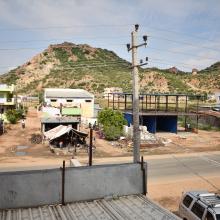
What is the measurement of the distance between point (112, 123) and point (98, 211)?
33.6 metres

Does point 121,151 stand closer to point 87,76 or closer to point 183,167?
point 183,167

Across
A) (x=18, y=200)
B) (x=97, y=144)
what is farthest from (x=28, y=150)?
(x=18, y=200)

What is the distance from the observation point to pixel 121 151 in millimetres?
36719

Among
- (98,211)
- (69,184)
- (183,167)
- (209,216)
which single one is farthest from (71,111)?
(98,211)

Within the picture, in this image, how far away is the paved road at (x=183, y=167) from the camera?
2660cm

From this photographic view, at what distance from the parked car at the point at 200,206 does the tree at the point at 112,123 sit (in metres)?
26.9

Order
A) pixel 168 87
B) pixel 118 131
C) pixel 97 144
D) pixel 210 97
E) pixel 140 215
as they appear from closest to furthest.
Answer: pixel 140 215 → pixel 97 144 → pixel 118 131 → pixel 210 97 → pixel 168 87

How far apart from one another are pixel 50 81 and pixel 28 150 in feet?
358

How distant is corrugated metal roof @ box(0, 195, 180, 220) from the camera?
10.8m

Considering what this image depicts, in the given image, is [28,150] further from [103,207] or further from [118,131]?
[103,207]

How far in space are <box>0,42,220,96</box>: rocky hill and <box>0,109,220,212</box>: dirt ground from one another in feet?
223

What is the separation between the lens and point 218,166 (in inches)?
1188

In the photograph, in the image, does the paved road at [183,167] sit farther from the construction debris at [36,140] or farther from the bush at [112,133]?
the construction debris at [36,140]

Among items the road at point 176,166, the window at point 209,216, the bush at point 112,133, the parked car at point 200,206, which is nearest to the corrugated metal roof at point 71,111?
the bush at point 112,133
